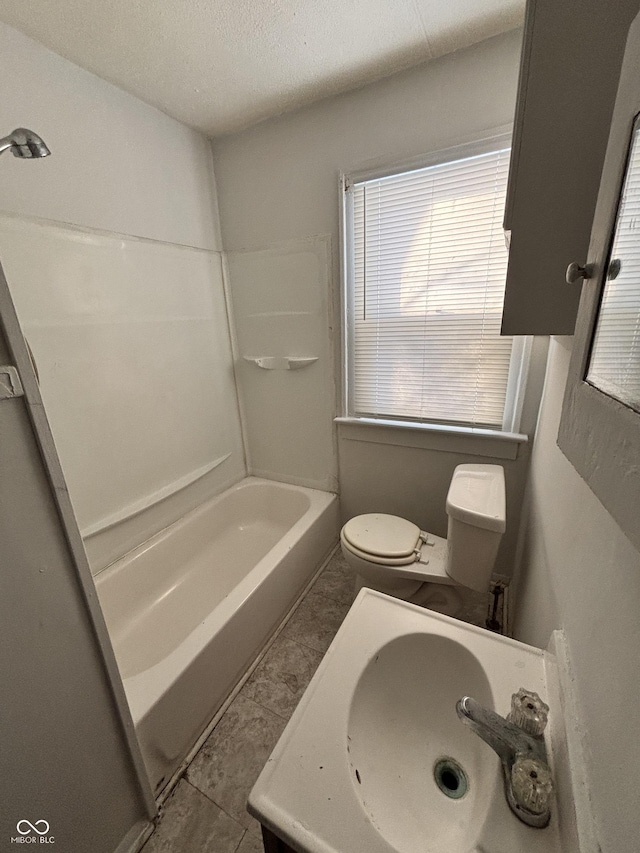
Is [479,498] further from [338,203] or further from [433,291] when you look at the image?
[338,203]

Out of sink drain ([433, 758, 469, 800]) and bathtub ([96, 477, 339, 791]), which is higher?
sink drain ([433, 758, 469, 800])

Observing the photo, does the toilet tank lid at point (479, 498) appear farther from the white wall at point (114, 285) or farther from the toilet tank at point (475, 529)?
the white wall at point (114, 285)

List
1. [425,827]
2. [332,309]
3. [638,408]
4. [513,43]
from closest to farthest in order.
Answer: [638,408] < [425,827] < [513,43] < [332,309]

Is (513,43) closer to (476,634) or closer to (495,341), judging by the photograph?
(495,341)

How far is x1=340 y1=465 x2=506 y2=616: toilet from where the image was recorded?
3.74 ft

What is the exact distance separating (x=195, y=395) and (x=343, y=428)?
0.87m

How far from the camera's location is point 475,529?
1.13 metres

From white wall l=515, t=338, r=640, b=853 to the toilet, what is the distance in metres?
0.33

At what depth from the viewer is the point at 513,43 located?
118 centimetres

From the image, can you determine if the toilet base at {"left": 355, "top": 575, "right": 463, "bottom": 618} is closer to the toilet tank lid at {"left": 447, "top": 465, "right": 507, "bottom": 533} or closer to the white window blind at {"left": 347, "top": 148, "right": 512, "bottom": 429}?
the toilet tank lid at {"left": 447, "top": 465, "right": 507, "bottom": 533}

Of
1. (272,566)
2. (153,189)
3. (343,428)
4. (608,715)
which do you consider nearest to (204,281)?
(153,189)

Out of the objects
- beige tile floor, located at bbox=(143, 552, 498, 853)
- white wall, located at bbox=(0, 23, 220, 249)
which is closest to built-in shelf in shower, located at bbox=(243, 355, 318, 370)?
white wall, located at bbox=(0, 23, 220, 249)

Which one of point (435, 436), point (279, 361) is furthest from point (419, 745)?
point (279, 361)

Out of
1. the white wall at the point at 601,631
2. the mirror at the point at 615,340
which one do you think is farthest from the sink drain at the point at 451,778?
the mirror at the point at 615,340
